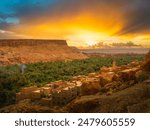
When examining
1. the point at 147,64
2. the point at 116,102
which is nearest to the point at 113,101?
the point at 116,102

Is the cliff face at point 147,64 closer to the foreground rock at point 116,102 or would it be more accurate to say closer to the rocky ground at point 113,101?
the rocky ground at point 113,101

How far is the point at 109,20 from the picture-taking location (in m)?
4.30

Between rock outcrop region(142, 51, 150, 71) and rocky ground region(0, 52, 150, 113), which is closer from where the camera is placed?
rocky ground region(0, 52, 150, 113)

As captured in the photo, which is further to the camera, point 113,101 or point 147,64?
point 147,64

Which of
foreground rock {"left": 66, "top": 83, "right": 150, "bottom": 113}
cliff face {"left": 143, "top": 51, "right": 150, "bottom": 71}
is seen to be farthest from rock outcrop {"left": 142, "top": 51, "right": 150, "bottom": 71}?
foreground rock {"left": 66, "top": 83, "right": 150, "bottom": 113}

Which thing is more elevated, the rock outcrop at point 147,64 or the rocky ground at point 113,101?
the rock outcrop at point 147,64

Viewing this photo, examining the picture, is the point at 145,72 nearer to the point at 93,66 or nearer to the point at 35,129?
the point at 35,129

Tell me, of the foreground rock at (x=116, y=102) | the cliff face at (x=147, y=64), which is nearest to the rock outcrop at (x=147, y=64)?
the cliff face at (x=147, y=64)

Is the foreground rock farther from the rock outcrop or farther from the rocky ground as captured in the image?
the rock outcrop

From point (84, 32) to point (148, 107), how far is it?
1428 mm

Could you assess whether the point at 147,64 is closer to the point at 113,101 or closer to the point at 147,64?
the point at 147,64

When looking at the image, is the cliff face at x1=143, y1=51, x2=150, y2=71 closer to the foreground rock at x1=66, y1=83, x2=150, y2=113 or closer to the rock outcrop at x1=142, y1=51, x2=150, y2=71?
the rock outcrop at x1=142, y1=51, x2=150, y2=71

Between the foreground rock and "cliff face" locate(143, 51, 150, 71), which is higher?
"cliff face" locate(143, 51, 150, 71)

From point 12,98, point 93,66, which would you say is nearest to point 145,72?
point 12,98
